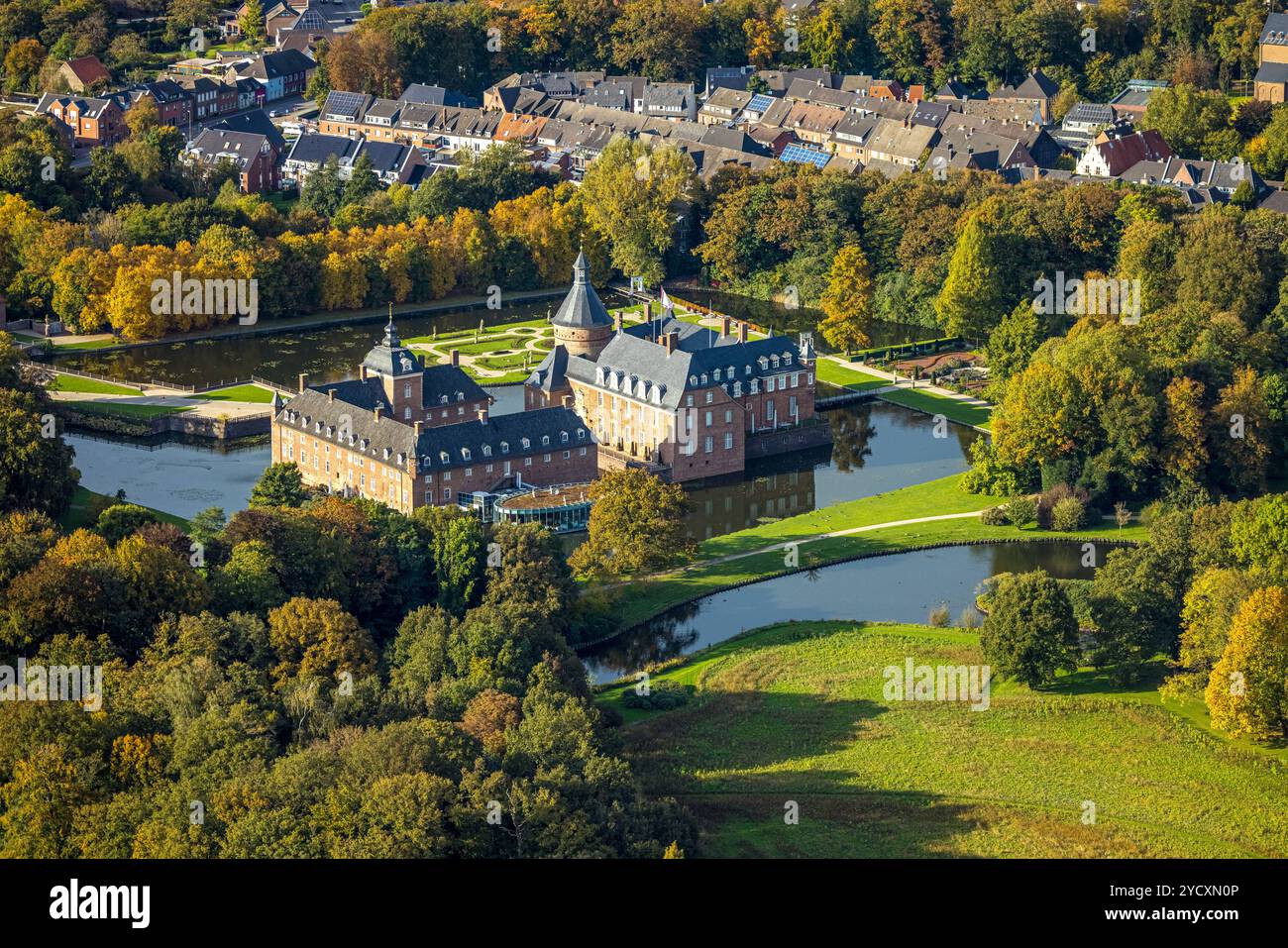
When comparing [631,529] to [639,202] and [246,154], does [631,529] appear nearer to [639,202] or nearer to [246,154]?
[639,202]

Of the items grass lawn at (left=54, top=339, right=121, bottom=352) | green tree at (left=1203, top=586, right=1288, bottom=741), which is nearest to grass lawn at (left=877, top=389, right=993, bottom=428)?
green tree at (left=1203, top=586, right=1288, bottom=741)

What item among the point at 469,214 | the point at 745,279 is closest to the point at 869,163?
the point at 745,279

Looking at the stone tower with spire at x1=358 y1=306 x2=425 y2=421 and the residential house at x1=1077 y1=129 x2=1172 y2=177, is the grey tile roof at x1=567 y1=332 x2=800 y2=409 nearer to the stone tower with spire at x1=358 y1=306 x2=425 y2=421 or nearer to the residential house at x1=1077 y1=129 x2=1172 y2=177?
the stone tower with spire at x1=358 y1=306 x2=425 y2=421

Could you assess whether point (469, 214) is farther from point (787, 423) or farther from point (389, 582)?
point (389, 582)

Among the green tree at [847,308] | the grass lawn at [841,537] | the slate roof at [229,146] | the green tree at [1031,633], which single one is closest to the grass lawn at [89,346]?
the slate roof at [229,146]

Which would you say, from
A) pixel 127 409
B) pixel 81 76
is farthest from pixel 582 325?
pixel 81 76

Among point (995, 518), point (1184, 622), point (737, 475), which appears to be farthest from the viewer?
point (737, 475)
